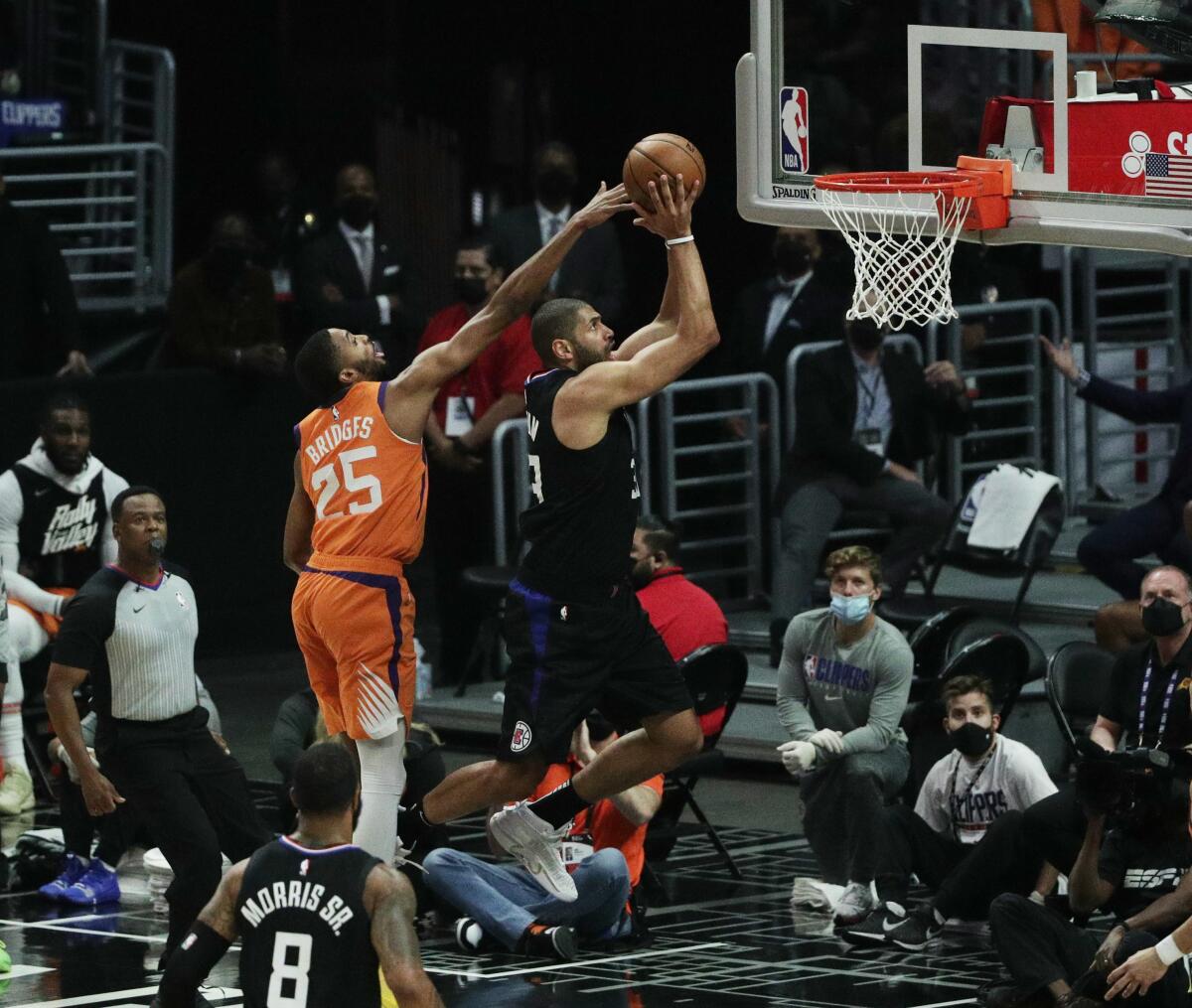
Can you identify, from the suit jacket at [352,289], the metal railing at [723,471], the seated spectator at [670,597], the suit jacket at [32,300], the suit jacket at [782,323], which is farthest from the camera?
the suit jacket at [352,289]

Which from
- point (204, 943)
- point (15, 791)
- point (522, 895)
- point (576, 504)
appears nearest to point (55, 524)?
point (15, 791)

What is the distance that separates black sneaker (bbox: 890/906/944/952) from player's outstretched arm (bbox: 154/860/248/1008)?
4.34 metres

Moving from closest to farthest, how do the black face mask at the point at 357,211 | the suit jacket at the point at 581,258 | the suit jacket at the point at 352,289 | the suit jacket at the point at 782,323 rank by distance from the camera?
the suit jacket at the point at 782,323
the suit jacket at the point at 581,258
the suit jacket at the point at 352,289
the black face mask at the point at 357,211

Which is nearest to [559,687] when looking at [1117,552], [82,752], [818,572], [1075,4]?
[82,752]

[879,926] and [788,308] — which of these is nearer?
[879,926]

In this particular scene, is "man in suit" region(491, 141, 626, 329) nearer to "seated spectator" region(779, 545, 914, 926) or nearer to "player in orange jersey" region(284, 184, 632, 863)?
"seated spectator" region(779, 545, 914, 926)

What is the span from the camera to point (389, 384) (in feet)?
34.2

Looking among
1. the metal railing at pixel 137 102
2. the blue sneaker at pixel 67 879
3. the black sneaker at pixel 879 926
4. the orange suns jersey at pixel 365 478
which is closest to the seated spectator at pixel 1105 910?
the black sneaker at pixel 879 926

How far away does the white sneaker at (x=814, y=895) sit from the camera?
12.1 metres

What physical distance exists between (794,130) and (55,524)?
5566 millimetres

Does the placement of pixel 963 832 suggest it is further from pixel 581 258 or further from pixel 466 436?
pixel 581 258

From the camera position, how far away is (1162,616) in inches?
443

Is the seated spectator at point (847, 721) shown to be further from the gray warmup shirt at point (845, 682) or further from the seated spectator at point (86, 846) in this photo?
the seated spectator at point (86, 846)

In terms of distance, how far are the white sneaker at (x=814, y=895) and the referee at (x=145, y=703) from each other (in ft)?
8.24
